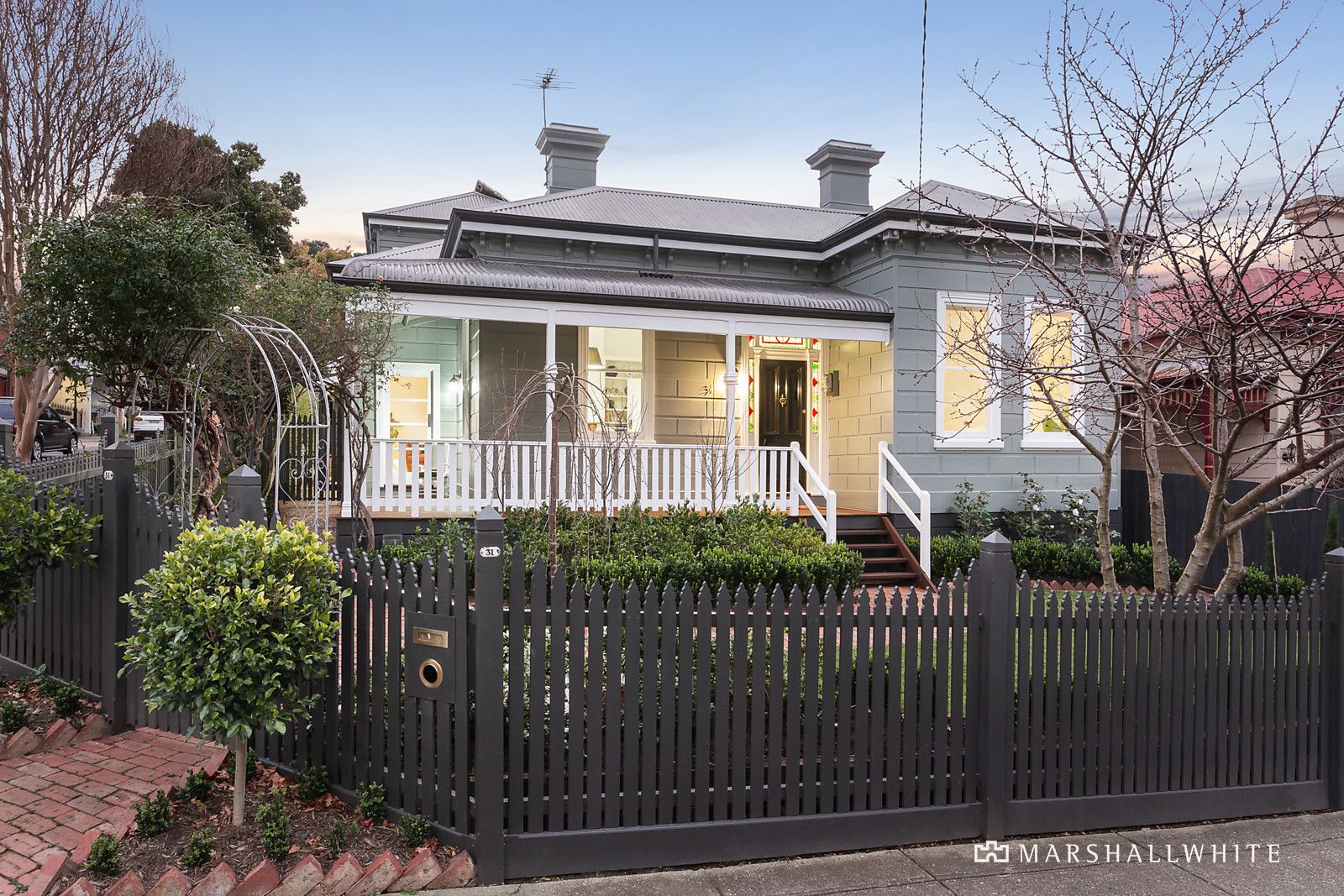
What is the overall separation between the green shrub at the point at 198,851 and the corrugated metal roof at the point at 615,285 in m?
8.10

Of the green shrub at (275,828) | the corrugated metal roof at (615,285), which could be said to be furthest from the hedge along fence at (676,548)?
the green shrub at (275,828)

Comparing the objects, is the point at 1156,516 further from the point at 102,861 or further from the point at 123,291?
the point at 123,291

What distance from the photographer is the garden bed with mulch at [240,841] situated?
3199 millimetres

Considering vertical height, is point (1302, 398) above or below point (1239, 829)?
above

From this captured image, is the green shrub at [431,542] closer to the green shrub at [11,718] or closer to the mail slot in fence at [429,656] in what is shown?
the green shrub at [11,718]

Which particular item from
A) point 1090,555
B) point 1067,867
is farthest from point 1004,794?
point 1090,555

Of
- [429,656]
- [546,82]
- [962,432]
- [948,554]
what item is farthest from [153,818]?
[546,82]

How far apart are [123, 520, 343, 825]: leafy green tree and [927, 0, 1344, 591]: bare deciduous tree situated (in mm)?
4320

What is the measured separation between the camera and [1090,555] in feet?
34.5

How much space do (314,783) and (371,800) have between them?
394 mm

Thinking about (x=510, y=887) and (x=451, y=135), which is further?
(x=451, y=135)

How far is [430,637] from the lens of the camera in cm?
360

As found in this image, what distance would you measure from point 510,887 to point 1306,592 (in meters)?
4.84

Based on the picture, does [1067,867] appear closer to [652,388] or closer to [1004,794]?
[1004,794]
